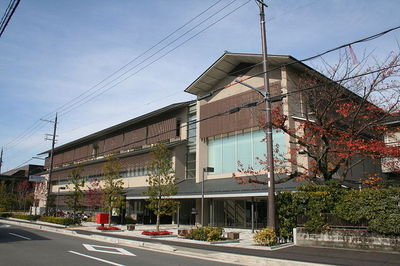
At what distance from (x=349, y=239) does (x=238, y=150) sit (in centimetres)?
1391

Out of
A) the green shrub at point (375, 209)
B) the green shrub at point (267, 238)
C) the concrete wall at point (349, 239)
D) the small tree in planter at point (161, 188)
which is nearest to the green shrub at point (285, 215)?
the concrete wall at point (349, 239)

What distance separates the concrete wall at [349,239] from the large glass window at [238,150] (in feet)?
30.8

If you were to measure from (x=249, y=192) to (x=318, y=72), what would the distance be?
8366 millimetres

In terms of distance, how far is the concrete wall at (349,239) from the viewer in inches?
486

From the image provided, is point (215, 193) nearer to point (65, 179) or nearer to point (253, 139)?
point (253, 139)

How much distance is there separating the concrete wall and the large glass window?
9.39 m

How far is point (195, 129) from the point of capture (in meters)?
32.1

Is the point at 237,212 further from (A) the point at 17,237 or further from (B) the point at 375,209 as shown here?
(A) the point at 17,237

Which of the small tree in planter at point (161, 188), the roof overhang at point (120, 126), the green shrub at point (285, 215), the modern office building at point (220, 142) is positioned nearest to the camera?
the green shrub at point (285, 215)

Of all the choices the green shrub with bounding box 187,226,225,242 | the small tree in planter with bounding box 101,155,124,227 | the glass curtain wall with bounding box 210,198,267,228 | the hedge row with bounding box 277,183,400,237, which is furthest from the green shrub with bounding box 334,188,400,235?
the small tree in planter with bounding box 101,155,124,227

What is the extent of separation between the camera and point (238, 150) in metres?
26.7

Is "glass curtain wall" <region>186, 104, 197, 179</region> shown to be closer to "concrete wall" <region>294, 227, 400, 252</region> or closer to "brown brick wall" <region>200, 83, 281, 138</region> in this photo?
"brown brick wall" <region>200, 83, 281, 138</region>

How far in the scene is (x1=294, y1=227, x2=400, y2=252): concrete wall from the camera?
1235 cm

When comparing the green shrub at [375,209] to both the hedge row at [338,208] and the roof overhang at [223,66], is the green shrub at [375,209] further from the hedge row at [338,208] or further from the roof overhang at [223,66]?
the roof overhang at [223,66]
